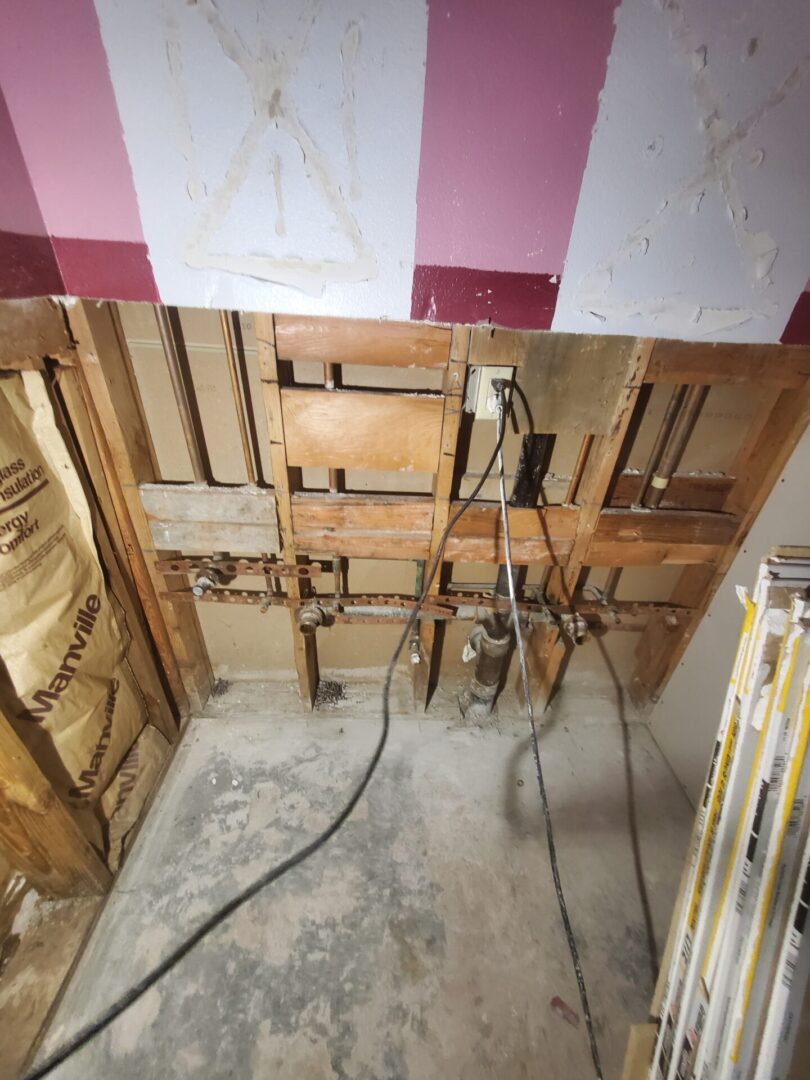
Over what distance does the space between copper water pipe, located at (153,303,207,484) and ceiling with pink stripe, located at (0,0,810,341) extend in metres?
0.14

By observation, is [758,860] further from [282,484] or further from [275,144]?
[275,144]

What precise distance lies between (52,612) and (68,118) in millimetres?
1258

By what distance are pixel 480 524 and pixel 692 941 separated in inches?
49.2

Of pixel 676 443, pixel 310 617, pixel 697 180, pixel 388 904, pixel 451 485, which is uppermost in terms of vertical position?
pixel 697 180

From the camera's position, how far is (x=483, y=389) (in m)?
1.44

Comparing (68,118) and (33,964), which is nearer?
(68,118)

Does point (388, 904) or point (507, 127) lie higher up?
point (507, 127)

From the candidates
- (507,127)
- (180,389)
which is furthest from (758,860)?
(180,389)

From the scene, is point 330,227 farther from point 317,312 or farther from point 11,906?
point 11,906

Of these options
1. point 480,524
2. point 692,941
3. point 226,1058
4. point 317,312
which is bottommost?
point 226,1058

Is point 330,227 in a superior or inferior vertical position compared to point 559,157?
inferior

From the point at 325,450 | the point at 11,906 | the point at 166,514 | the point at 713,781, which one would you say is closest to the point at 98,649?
the point at 166,514

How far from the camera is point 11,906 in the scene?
4.72 feet

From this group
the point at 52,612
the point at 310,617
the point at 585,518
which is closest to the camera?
the point at 52,612
